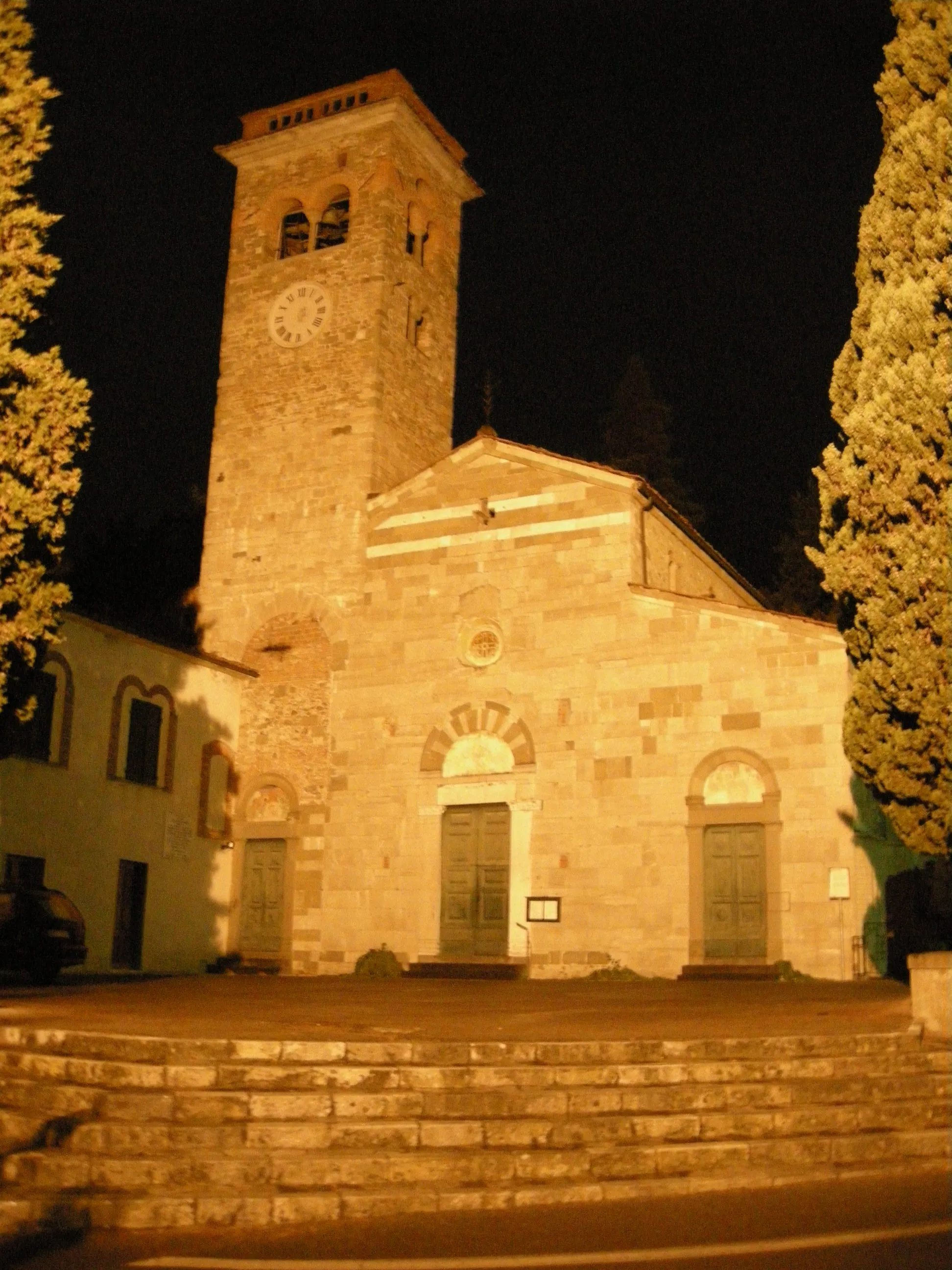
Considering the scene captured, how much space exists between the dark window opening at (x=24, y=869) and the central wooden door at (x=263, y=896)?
409 cm

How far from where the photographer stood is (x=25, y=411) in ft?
40.6

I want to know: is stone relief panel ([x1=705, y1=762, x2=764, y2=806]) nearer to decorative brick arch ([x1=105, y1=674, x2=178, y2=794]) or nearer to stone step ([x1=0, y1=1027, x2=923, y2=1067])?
decorative brick arch ([x1=105, y1=674, x2=178, y2=794])

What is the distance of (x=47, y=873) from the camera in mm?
19750

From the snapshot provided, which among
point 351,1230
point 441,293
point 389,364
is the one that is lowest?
point 351,1230

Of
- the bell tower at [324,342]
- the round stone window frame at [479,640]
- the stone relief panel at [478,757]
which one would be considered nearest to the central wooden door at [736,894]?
the stone relief panel at [478,757]

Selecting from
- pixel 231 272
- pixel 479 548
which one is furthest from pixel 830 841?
pixel 231 272

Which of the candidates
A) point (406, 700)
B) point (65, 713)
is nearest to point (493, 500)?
point (406, 700)

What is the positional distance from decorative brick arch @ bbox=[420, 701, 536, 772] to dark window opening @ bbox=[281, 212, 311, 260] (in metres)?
10.4

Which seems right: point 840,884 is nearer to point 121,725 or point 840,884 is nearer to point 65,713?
point 121,725

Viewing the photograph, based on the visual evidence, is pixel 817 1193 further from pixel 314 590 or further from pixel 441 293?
pixel 441 293

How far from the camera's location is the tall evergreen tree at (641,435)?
4156cm

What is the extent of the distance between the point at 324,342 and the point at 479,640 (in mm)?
6809

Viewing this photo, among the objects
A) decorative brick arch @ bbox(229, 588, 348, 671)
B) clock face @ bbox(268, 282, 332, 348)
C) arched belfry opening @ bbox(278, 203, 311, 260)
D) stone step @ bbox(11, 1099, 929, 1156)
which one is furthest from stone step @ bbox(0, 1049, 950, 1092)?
arched belfry opening @ bbox(278, 203, 311, 260)

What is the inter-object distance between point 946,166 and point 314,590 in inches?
536
